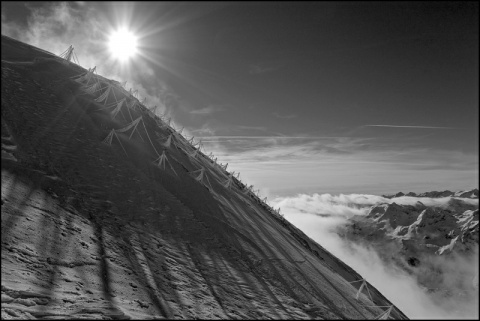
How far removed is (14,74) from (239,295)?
24750mm

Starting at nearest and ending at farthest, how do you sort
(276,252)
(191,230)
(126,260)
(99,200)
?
(126,260) < (99,200) < (191,230) < (276,252)

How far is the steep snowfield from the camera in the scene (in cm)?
791

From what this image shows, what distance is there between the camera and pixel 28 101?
727 inches

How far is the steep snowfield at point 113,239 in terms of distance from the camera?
26.0ft

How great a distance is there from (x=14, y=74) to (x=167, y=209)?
17831mm

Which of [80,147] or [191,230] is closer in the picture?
Result: [191,230]

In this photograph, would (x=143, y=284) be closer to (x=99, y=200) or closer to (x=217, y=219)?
(x=99, y=200)

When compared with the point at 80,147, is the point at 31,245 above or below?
below

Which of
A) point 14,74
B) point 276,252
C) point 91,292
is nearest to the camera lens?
point 91,292

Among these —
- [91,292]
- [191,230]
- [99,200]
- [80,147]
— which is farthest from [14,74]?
[91,292]

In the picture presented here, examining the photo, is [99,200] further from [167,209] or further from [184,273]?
[184,273]

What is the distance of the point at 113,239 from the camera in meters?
11.3

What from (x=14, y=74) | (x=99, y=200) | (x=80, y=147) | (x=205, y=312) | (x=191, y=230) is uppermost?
(x=14, y=74)

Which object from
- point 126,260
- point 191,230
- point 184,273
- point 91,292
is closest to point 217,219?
point 191,230
